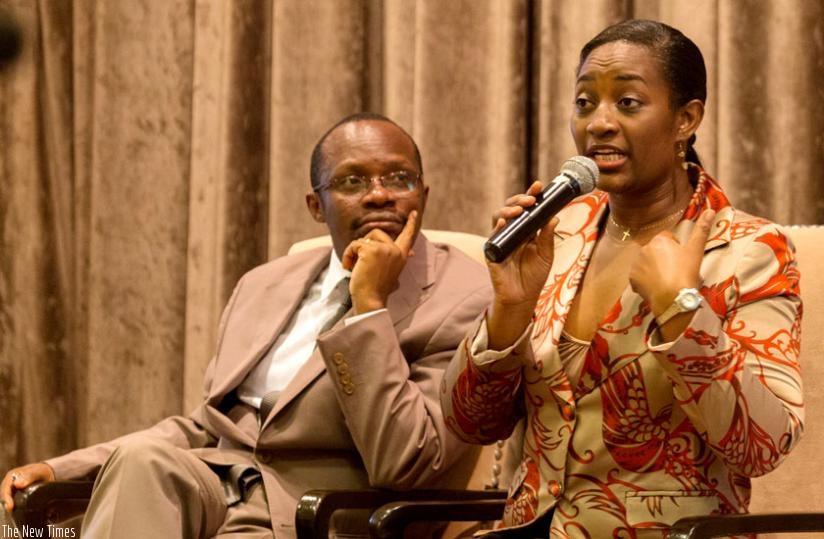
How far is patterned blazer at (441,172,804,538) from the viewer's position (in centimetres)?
182

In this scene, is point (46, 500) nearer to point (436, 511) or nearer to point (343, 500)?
point (343, 500)

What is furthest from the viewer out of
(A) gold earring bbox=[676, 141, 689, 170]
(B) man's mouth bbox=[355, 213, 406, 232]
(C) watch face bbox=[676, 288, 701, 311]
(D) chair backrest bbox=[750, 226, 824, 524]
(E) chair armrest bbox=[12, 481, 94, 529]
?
(B) man's mouth bbox=[355, 213, 406, 232]

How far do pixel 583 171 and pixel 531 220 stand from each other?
5.3 inches

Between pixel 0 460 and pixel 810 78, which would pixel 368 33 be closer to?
pixel 810 78

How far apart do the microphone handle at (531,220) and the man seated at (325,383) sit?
24.9 inches

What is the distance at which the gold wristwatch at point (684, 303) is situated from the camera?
70.4 inches

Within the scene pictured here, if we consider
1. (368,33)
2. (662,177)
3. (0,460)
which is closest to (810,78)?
(662,177)

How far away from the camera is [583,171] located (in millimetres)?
1938

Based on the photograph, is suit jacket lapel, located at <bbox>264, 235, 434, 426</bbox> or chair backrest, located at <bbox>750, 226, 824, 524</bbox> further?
suit jacket lapel, located at <bbox>264, 235, 434, 426</bbox>

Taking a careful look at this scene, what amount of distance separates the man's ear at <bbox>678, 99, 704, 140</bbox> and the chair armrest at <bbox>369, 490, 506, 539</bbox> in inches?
30.5

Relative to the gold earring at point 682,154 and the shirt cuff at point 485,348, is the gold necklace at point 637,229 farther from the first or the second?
the shirt cuff at point 485,348

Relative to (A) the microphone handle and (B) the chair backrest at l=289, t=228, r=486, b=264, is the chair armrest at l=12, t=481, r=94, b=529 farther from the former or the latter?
(A) the microphone handle

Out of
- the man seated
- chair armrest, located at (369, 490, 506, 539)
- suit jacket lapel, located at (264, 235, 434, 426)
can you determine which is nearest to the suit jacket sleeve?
chair armrest, located at (369, 490, 506, 539)

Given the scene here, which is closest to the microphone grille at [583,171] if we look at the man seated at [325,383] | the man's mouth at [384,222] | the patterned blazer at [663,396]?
the patterned blazer at [663,396]
